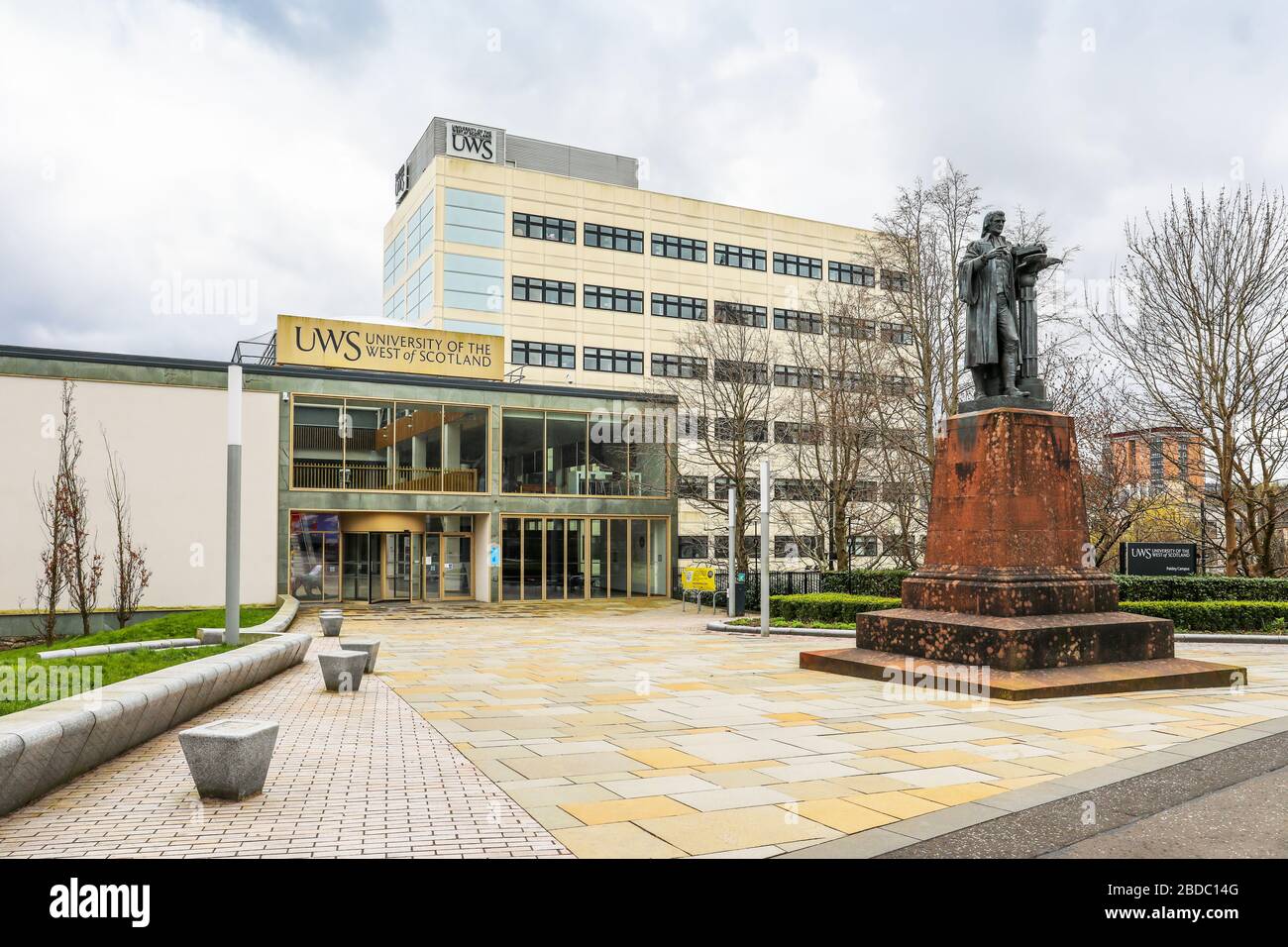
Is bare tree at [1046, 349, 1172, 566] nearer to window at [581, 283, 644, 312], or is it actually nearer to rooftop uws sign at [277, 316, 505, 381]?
rooftop uws sign at [277, 316, 505, 381]

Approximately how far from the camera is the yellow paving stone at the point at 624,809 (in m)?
5.95

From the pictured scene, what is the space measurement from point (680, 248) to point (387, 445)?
81.7ft

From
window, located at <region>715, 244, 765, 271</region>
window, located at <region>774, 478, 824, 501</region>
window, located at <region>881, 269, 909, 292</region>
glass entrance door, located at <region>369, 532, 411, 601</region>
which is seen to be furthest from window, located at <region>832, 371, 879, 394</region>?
window, located at <region>715, 244, 765, 271</region>

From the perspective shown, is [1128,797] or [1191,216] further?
[1191,216]

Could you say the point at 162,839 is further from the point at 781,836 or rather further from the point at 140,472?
the point at 140,472

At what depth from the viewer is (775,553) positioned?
142 feet

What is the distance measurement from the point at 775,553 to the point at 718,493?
6899 mm

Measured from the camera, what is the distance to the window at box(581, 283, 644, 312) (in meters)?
47.9

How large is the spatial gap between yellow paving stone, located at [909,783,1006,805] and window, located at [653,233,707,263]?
44940mm

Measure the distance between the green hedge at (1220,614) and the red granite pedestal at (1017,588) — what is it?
7857 mm

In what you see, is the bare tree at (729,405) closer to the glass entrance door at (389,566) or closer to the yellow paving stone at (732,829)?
the glass entrance door at (389,566)

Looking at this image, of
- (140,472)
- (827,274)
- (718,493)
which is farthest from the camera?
(827,274)

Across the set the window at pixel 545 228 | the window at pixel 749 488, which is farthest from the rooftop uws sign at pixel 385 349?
the window at pixel 545 228
